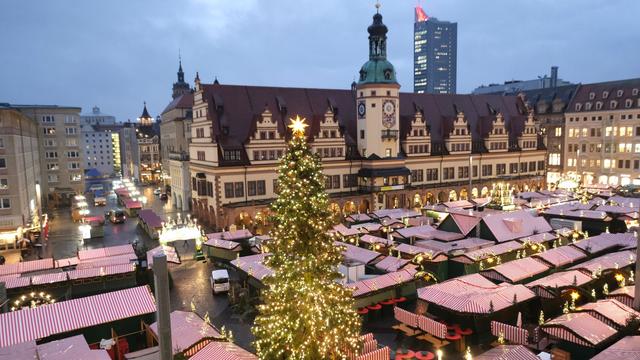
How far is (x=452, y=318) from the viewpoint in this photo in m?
22.5

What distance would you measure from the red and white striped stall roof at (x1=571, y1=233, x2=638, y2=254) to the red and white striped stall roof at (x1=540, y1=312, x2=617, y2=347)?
1310 cm

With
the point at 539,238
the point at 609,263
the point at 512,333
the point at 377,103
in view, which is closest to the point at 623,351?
the point at 512,333

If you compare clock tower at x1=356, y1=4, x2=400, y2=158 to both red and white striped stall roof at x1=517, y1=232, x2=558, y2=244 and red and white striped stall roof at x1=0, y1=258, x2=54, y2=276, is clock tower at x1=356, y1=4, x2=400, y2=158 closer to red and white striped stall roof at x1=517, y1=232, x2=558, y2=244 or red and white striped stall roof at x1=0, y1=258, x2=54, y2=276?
red and white striped stall roof at x1=517, y1=232, x2=558, y2=244

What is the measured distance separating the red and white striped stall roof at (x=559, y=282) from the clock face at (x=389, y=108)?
35.4 metres

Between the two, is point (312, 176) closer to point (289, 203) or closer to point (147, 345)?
point (289, 203)

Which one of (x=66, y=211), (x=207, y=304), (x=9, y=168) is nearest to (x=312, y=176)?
(x=207, y=304)

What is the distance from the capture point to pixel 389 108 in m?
57.5

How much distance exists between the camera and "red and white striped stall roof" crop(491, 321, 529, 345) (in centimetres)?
1916

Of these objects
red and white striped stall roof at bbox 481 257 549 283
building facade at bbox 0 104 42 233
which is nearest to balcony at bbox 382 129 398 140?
red and white striped stall roof at bbox 481 257 549 283

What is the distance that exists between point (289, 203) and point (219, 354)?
643 centimetres

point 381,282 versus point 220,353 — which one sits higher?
point 220,353

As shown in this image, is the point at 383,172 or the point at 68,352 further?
the point at 383,172

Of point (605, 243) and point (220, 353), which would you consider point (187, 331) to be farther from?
point (605, 243)

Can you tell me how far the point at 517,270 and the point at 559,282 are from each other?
259 cm
